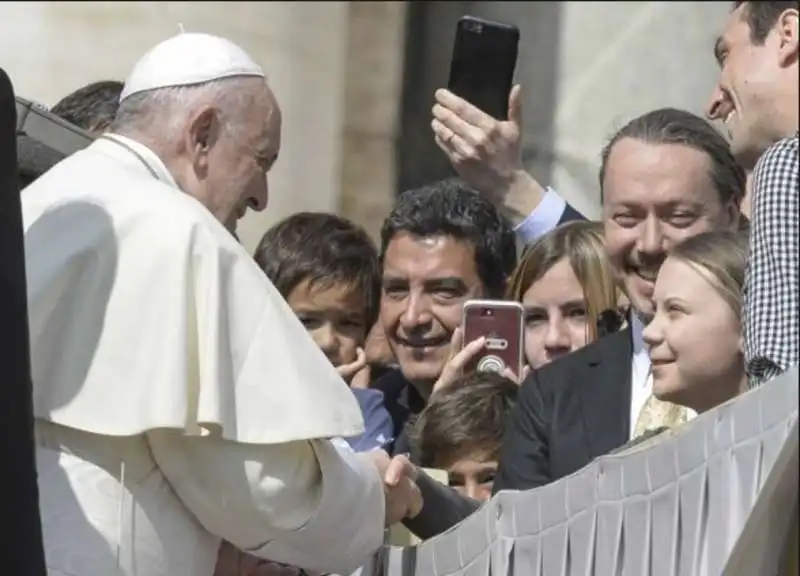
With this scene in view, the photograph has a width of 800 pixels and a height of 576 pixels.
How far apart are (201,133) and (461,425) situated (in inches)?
41.9

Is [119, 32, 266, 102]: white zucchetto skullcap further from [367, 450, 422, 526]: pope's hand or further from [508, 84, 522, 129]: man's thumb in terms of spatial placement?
[508, 84, 522, 129]: man's thumb

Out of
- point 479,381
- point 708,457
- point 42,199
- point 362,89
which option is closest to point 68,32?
point 362,89

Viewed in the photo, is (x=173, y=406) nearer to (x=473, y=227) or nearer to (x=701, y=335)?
(x=701, y=335)

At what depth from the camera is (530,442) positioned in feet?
18.1

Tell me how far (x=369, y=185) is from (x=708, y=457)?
27.9 ft

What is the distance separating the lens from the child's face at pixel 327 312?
640cm

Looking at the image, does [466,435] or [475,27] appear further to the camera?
[475,27]

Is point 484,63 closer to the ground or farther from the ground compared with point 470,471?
farther from the ground

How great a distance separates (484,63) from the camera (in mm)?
6441

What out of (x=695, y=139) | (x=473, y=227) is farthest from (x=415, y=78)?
Result: (x=695, y=139)

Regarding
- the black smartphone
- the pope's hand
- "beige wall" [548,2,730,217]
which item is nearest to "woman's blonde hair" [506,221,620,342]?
the black smartphone

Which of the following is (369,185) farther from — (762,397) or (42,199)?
(762,397)

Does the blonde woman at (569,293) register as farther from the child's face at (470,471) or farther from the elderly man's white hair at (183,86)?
the elderly man's white hair at (183,86)

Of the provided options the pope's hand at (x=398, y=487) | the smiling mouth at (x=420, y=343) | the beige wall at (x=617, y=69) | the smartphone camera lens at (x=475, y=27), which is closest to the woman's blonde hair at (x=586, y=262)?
the smiling mouth at (x=420, y=343)
